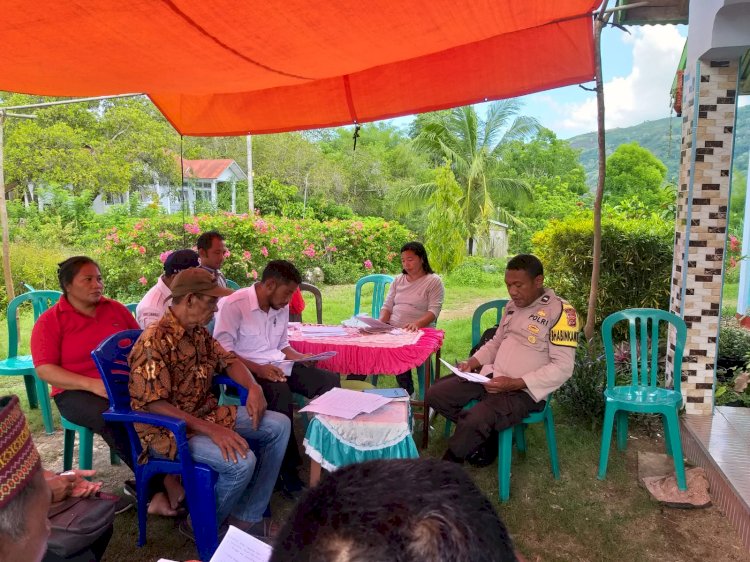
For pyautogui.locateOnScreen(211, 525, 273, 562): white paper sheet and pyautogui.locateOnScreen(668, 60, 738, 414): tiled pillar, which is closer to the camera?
pyautogui.locateOnScreen(211, 525, 273, 562): white paper sheet

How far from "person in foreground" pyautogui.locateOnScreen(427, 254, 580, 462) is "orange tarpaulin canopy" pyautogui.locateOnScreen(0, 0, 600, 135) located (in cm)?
132

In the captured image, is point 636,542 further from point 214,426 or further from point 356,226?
point 356,226

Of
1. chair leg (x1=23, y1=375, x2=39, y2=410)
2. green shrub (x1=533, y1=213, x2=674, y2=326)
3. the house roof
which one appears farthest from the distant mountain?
the house roof

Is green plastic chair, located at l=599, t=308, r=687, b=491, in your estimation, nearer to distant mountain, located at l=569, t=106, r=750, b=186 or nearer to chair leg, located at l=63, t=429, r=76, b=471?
distant mountain, located at l=569, t=106, r=750, b=186

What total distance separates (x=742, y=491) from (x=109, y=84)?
4312mm

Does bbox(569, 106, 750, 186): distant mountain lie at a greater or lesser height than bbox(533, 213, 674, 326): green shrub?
greater

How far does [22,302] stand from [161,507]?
2.54 m

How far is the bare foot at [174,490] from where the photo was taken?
3.15 m

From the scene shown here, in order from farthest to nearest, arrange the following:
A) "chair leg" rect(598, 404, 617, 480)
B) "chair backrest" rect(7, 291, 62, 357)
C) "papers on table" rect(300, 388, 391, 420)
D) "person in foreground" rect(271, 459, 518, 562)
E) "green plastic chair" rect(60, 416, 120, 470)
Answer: "chair backrest" rect(7, 291, 62, 357), "chair leg" rect(598, 404, 617, 480), "green plastic chair" rect(60, 416, 120, 470), "papers on table" rect(300, 388, 391, 420), "person in foreground" rect(271, 459, 518, 562)

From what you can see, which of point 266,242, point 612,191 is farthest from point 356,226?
point 612,191

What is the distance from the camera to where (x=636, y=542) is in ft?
Answer: 9.85

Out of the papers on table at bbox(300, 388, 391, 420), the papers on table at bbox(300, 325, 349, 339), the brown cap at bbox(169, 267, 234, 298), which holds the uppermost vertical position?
the brown cap at bbox(169, 267, 234, 298)

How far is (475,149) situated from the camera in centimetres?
1745

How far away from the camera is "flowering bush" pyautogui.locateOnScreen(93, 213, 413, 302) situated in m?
9.60
